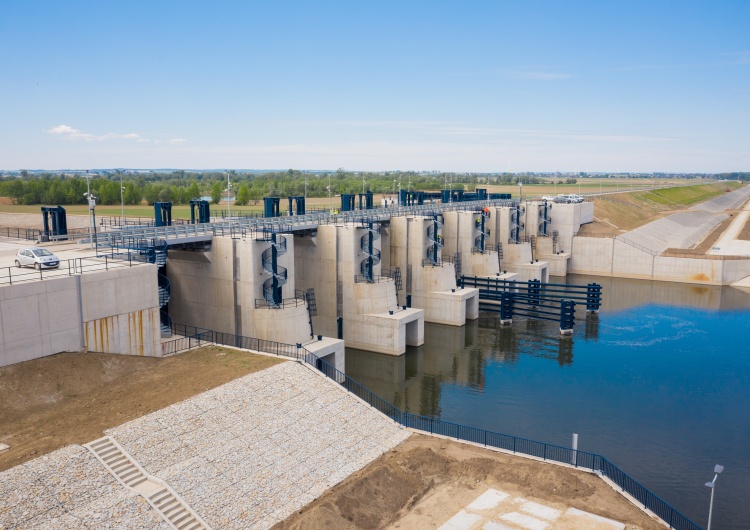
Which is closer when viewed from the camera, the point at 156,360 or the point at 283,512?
the point at 283,512

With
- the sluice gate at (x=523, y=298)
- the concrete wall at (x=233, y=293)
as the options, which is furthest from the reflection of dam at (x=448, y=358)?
the concrete wall at (x=233, y=293)

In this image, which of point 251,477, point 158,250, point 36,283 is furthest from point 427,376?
point 36,283

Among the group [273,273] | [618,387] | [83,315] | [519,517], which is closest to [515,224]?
[618,387]

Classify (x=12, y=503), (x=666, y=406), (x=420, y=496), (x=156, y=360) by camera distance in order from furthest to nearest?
(x=666, y=406) → (x=156, y=360) → (x=420, y=496) → (x=12, y=503)

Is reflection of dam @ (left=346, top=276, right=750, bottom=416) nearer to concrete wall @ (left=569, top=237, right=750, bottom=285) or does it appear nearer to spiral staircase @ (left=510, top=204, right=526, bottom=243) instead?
concrete wall @ (left=569, top=237, right=750, bottom=285)

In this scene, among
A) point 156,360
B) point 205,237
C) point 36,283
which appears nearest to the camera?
point 36,283

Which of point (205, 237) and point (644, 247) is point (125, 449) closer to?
point (205, 237)

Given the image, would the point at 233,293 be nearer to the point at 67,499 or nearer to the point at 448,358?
the point at 448,358
